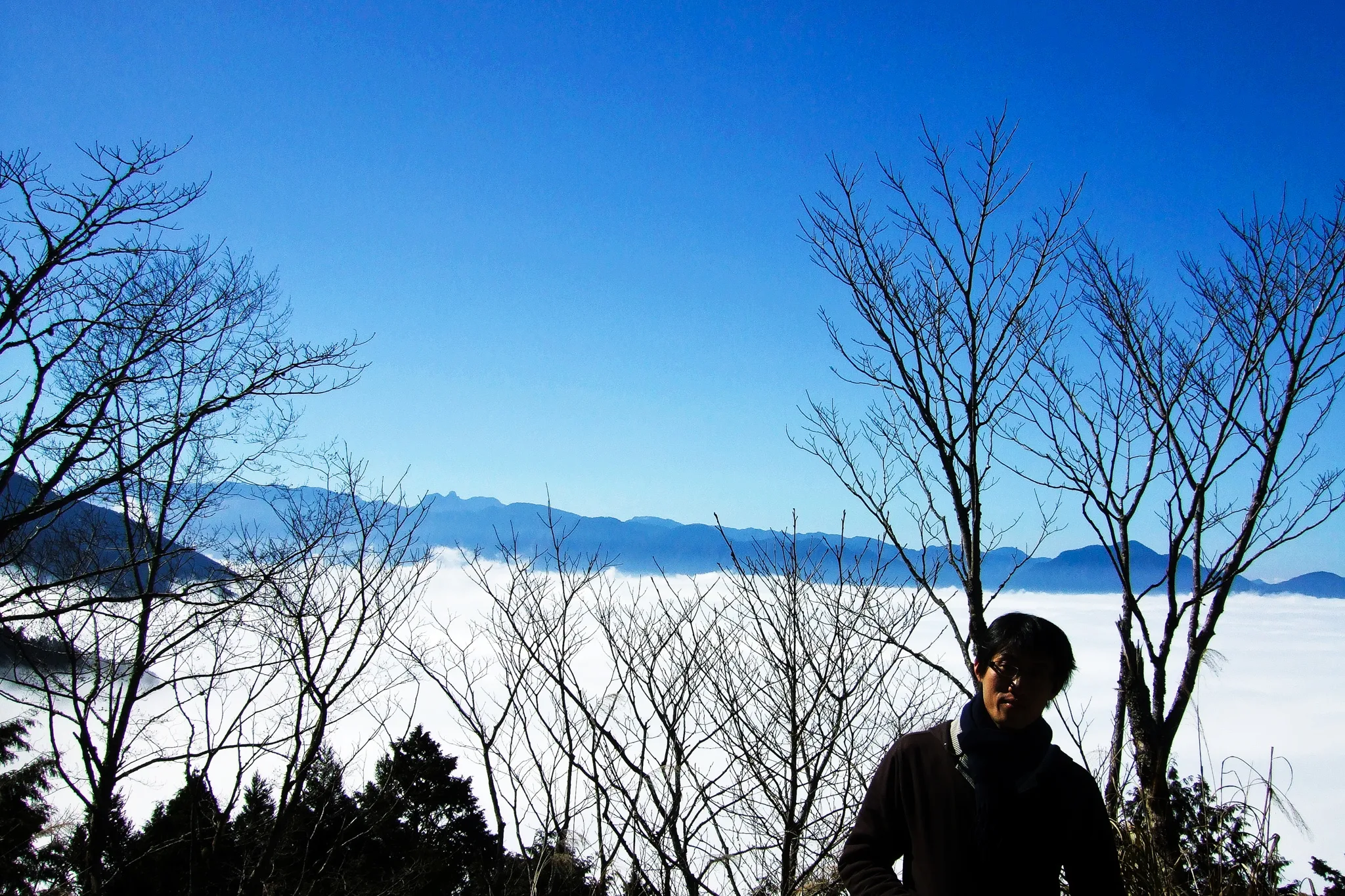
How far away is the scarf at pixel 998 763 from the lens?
1557mm

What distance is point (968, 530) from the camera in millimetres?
6898

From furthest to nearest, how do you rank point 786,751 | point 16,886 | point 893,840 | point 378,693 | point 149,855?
point 149,855 < point 378,693 < point 16,886 < point 786,751 < point 893,840

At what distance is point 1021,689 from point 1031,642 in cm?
10

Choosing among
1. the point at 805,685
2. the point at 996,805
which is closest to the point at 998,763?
the point at 996,805

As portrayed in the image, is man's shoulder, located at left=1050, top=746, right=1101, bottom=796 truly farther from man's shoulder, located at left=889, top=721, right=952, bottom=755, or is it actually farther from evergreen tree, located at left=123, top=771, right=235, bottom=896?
evergreen tree, located at left=123, top=771, right=235, bottom=896

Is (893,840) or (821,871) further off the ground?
(893,840)

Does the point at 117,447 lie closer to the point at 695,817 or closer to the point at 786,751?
the point at 695,817

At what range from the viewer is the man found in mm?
1557

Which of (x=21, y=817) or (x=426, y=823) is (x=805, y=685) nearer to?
(x=21, y=817)

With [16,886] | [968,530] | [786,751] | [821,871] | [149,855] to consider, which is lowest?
[149,855]

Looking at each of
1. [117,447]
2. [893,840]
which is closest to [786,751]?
[893,840]

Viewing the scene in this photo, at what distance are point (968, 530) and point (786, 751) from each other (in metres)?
2.75

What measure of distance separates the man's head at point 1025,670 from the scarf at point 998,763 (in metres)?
0.04

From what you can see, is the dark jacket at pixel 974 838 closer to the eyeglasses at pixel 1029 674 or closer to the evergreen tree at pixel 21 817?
the eyeglasses at pixel 1029 674
